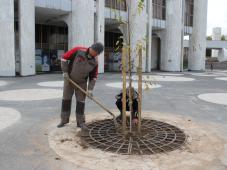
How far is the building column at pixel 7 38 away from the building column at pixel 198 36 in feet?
73.5

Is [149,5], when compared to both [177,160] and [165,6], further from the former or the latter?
[177,160]

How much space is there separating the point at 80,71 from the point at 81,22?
55.9 feet

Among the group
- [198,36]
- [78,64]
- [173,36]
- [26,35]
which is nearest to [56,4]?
[26,35]

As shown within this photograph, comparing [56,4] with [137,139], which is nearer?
[137,139]

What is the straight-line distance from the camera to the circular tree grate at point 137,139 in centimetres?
443

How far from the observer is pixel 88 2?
21.7 m

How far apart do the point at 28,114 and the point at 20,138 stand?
2.08m

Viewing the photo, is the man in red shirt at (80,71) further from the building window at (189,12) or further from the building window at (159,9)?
the building window at (189,12)

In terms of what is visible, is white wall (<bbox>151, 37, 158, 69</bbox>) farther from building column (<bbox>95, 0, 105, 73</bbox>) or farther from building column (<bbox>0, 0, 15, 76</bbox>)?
building column (<bbox>0, 0, 15, 76</bbox>)

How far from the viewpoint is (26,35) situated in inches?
747

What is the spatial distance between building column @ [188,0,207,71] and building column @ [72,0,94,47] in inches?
633

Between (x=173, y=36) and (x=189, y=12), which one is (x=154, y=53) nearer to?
(x=173, y=36)

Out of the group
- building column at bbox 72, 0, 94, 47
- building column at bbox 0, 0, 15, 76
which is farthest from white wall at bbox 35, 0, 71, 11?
building column at bbox 0, 0, 15, 76

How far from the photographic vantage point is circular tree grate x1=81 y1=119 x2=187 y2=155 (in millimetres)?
4434
